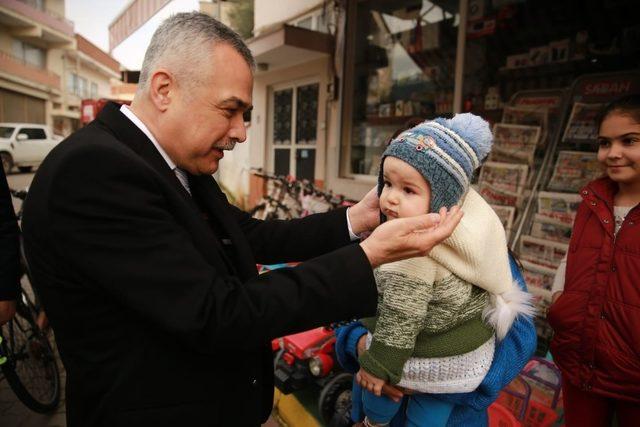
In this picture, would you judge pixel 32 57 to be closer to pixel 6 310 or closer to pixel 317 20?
pixel 317 20

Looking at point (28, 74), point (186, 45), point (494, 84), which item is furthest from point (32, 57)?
point (186, 45)

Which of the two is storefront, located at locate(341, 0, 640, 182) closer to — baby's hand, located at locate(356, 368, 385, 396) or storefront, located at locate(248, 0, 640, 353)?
storefront, located at locate(248, 0, 640, 353)

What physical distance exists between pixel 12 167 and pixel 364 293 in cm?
2173

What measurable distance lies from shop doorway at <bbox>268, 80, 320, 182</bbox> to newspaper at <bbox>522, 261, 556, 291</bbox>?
431 cm

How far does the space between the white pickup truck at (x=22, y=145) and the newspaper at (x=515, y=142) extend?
61.7ft

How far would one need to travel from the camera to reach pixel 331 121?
21.6ft

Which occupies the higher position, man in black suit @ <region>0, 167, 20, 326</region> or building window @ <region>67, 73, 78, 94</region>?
building window @ <region>67, 73, 78, 94</region>

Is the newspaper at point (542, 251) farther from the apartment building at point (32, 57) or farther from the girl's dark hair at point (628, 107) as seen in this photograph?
the apartment building at point (32, 57)

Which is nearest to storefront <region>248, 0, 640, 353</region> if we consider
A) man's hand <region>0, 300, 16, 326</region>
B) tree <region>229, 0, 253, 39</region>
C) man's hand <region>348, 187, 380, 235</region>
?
man's hand <region>348, 187, 380, 235</region>

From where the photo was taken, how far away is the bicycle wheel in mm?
3072

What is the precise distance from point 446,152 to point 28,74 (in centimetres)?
3228

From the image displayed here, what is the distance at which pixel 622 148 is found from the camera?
1846 millimetres

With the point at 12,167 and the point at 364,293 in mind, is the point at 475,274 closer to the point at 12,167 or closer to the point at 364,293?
the point at 364,293

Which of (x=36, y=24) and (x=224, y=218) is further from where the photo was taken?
(x=36, y=24)
